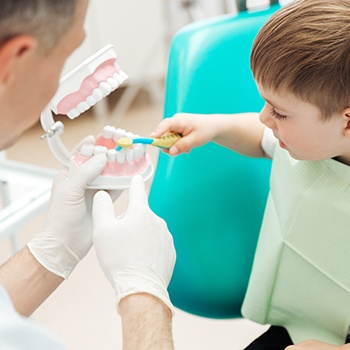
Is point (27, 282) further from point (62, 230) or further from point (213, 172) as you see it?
point (213, 172)

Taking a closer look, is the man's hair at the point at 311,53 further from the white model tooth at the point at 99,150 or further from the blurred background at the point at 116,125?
the blurred background at the point at 116,125

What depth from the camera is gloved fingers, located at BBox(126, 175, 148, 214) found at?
3.51 feet

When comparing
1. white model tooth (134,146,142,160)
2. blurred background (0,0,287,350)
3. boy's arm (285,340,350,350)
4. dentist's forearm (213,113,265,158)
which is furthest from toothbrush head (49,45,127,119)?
Answer: blurred background (0,0,287,350)

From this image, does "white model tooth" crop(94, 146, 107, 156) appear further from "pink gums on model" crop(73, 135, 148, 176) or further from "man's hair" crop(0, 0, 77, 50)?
"man's hair" crop(0, 0, 77, 50)

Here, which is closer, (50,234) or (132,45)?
(50,234)

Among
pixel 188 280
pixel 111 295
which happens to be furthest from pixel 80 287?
pixel 188 280

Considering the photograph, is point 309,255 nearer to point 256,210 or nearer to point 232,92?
point 256,210

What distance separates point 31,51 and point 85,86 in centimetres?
36

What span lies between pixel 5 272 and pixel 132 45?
2858 millimetres

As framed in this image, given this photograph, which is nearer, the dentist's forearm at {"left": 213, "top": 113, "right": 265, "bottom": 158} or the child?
the child

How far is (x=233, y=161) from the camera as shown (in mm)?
1323

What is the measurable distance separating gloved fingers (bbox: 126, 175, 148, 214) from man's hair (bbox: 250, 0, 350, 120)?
266mm

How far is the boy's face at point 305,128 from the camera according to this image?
3.39 feet

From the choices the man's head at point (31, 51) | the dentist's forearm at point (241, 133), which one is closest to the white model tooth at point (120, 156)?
the dentist's forearm at point (241, 133)
